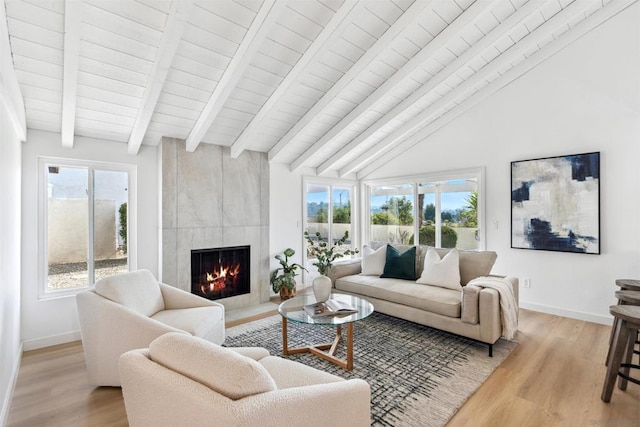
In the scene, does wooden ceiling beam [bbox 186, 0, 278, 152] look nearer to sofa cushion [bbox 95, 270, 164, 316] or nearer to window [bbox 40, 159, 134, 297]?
window [bbox 40, 159, 134, 297]

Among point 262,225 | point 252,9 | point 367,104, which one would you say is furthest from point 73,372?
point 367,104

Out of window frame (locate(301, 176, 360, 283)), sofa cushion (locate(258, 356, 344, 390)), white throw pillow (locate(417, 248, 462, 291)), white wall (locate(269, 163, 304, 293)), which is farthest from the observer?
window frame (locate(301, 176, 360, 283))

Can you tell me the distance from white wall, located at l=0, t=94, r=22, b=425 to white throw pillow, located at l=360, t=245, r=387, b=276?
3443mm

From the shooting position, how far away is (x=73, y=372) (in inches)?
101

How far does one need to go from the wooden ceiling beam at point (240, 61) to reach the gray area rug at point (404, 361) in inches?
92.7

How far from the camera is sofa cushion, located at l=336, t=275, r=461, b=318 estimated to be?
9.90 ft

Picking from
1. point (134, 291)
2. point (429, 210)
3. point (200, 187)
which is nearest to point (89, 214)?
point (200, 187)

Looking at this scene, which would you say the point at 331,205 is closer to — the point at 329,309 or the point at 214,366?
the point at 329,309

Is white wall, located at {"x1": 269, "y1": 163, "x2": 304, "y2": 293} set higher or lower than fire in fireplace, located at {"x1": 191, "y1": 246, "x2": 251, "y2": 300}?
higher

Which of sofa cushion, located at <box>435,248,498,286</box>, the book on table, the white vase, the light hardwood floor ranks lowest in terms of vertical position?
the light hardwood floor

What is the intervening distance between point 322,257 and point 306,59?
278 centimetres

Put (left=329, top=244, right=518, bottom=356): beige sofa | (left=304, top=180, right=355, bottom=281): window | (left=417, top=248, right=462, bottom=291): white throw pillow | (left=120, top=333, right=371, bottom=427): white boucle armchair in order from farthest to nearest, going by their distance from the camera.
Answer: (left=304, top=180, right=355, bottom=281): window → (left=417, top=248, right=462, bottom=291): white throw pillow → (left=329, top=244, right=518, bottom=356): beige sofa → (left=120, top=333, right=371, bottom=427): white boucle armchair

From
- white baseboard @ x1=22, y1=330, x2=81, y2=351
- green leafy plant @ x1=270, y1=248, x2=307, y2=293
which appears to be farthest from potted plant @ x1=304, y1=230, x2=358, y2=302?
white baseboard @ x1=22, y1=330, x2=81, y2=351

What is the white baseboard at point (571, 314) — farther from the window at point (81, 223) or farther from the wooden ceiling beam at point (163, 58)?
the window at point (81, 223)
